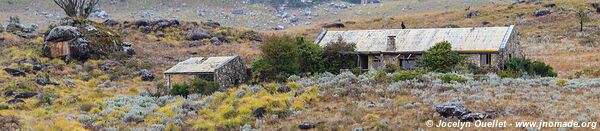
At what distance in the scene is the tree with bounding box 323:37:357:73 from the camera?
4919 centimetres

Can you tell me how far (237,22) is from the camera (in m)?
130

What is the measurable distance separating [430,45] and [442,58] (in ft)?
10.7

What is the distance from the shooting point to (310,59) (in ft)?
160

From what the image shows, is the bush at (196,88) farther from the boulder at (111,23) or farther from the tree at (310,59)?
the boulder at (111,23)

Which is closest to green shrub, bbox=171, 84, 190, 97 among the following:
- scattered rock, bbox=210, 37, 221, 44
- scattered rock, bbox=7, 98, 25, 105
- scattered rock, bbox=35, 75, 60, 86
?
scattered rock, bbox=7, 98, 25, 105

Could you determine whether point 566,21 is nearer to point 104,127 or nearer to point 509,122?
point 509,122

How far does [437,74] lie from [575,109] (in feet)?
45.4

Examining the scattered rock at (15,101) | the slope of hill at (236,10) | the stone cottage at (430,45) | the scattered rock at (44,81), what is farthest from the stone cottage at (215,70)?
the slope of hill at (236,10)

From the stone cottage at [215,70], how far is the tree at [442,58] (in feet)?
42.6

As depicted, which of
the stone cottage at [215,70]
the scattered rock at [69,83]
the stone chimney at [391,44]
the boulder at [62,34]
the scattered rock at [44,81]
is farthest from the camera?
the boulder at [62,34]

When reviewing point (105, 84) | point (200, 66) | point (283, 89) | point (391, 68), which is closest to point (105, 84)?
point (105, 84)

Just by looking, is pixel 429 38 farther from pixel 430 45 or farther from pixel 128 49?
pixel 128 49

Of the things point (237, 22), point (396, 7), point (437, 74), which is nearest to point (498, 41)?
point (437, 74)

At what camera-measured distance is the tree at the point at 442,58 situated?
46.0 metres
